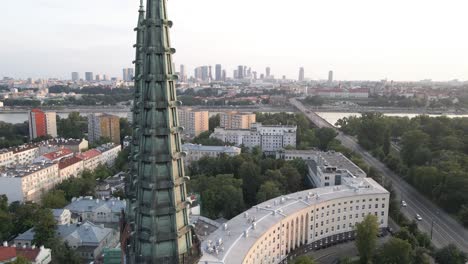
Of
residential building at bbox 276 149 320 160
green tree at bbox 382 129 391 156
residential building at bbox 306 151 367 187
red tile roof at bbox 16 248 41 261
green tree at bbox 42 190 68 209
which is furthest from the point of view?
green tree at bbox 382 129 391 156

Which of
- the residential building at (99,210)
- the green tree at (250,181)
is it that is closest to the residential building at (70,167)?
the residential building at (99,210)

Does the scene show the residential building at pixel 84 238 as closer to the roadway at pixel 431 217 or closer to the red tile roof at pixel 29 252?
the red tile roof at pixel 29 252

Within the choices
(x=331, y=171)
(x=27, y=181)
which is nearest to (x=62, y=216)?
(x=27, y=181)

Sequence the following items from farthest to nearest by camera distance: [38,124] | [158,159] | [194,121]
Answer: [194,121] < [38,124] < [158,159]

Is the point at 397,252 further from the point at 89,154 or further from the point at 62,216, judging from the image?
the point at 89,154

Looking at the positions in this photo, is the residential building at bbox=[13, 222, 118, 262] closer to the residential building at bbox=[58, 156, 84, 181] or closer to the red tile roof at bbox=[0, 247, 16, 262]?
the red tile roof at bbox=[0, 247, 16, 262]

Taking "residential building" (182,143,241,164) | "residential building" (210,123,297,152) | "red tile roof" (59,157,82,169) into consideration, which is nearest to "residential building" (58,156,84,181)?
"red tile roof" (59,157,82,169)
